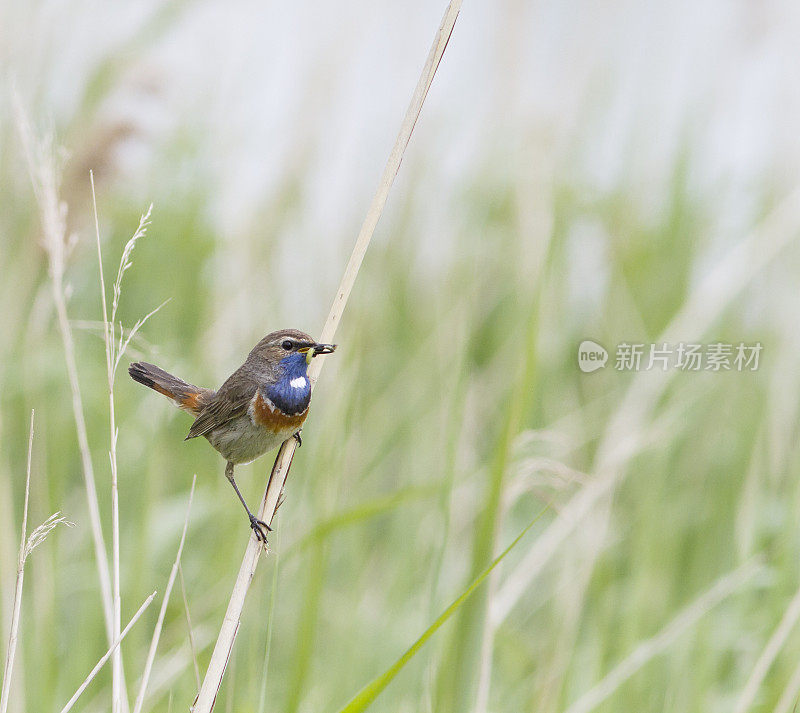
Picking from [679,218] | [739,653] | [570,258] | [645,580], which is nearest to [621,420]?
[645,580]

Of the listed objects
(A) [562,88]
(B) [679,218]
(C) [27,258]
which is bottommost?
(C) [27,258]

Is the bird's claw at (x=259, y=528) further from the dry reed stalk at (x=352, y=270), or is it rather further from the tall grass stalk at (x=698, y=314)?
the tall grass stalk at (x=698, y=314)

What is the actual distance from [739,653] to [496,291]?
2146 mm

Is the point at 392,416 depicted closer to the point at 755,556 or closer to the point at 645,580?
the point at 645,580

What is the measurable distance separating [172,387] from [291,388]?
1.78ft

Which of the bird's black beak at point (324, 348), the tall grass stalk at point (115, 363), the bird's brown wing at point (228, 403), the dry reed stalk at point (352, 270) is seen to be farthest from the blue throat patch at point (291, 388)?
the tall grass stalk at point (115, 363)

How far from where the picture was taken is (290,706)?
6.16 ft

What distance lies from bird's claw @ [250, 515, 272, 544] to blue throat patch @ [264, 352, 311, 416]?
0.36m

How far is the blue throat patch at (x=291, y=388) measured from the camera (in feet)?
6.74

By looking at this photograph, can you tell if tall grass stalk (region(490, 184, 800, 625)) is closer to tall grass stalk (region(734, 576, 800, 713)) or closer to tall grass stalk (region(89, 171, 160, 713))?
tall grass stalk (region(734, 576, 800, 713))

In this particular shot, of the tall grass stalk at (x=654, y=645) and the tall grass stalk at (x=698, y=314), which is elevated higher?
the tall grass stalk at (x=698, y=314)

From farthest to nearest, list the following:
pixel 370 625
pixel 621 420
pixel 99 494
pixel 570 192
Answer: pixel 570 192
pixel 99 494
pixel 370 625
pixel 621 420

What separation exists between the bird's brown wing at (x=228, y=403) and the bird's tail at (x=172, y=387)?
10 centimetres

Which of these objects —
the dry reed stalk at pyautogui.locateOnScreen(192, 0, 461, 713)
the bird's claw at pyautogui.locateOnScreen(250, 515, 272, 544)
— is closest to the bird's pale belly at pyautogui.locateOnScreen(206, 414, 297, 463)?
the bird's claw at pyautogui.locateOnScreen(250, 515, 272, 544)
